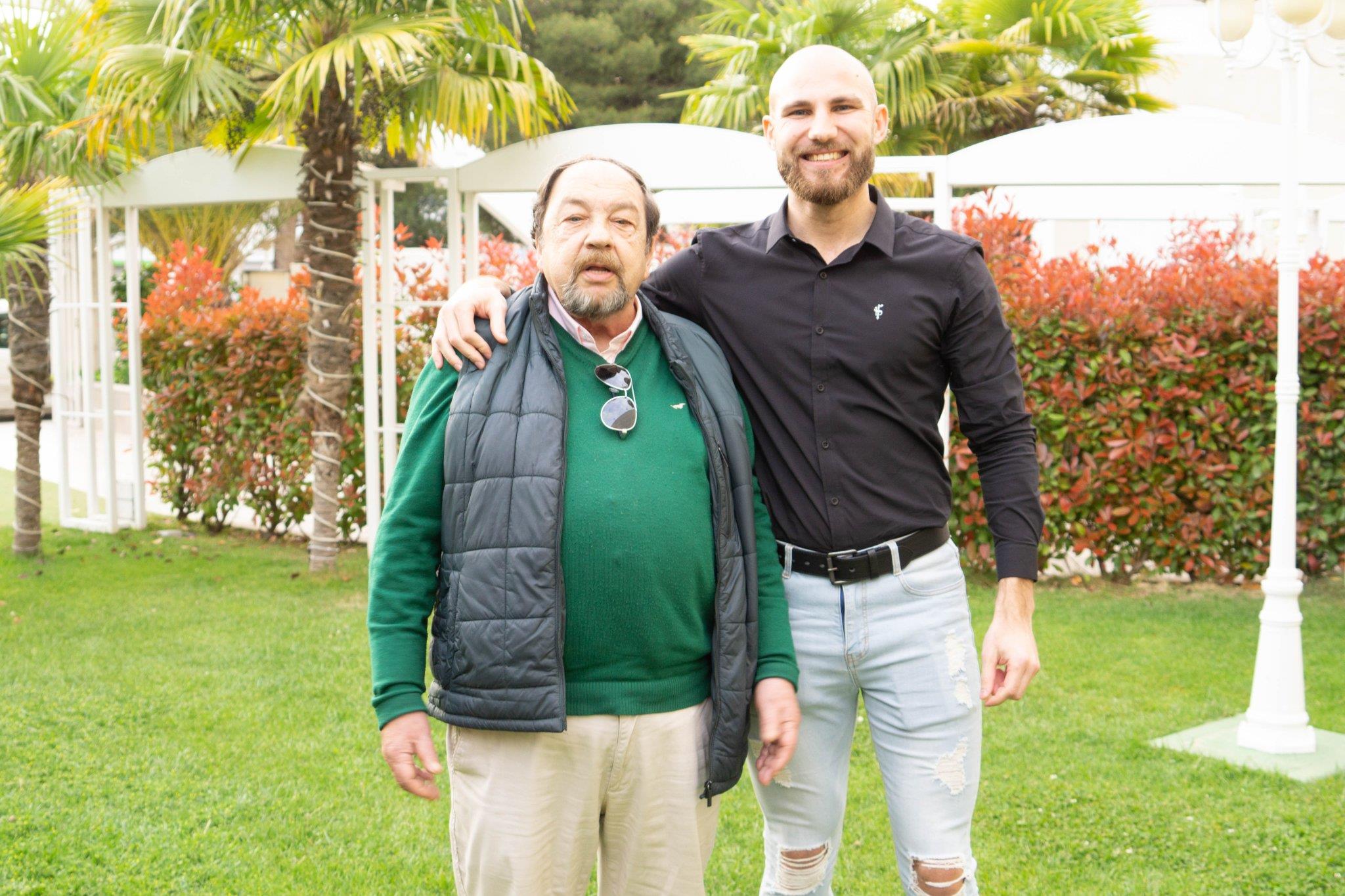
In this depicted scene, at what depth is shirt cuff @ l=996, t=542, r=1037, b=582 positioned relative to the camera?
2.82 m

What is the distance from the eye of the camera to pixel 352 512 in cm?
948

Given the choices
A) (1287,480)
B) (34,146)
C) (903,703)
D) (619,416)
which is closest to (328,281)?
(34,146)

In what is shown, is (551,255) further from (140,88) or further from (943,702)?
(140,88)

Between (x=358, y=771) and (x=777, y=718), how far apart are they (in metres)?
2.75

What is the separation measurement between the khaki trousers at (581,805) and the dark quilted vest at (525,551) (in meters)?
0.07

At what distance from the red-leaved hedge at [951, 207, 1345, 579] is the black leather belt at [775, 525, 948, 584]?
5334mm

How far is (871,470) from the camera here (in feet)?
9.31

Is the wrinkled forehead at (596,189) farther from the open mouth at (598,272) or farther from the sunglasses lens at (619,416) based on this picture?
the sunglasses lens at (619,416)

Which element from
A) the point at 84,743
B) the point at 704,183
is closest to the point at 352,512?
the point at 704,183

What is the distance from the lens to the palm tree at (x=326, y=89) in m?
7.32

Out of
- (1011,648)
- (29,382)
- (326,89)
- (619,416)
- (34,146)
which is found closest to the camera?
(619,416)

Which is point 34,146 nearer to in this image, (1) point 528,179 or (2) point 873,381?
(1) point 528,179

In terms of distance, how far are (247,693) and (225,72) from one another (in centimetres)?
372

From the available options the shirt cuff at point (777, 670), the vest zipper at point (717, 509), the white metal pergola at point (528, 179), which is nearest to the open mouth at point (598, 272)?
the vest zipper at point (717, 509)
